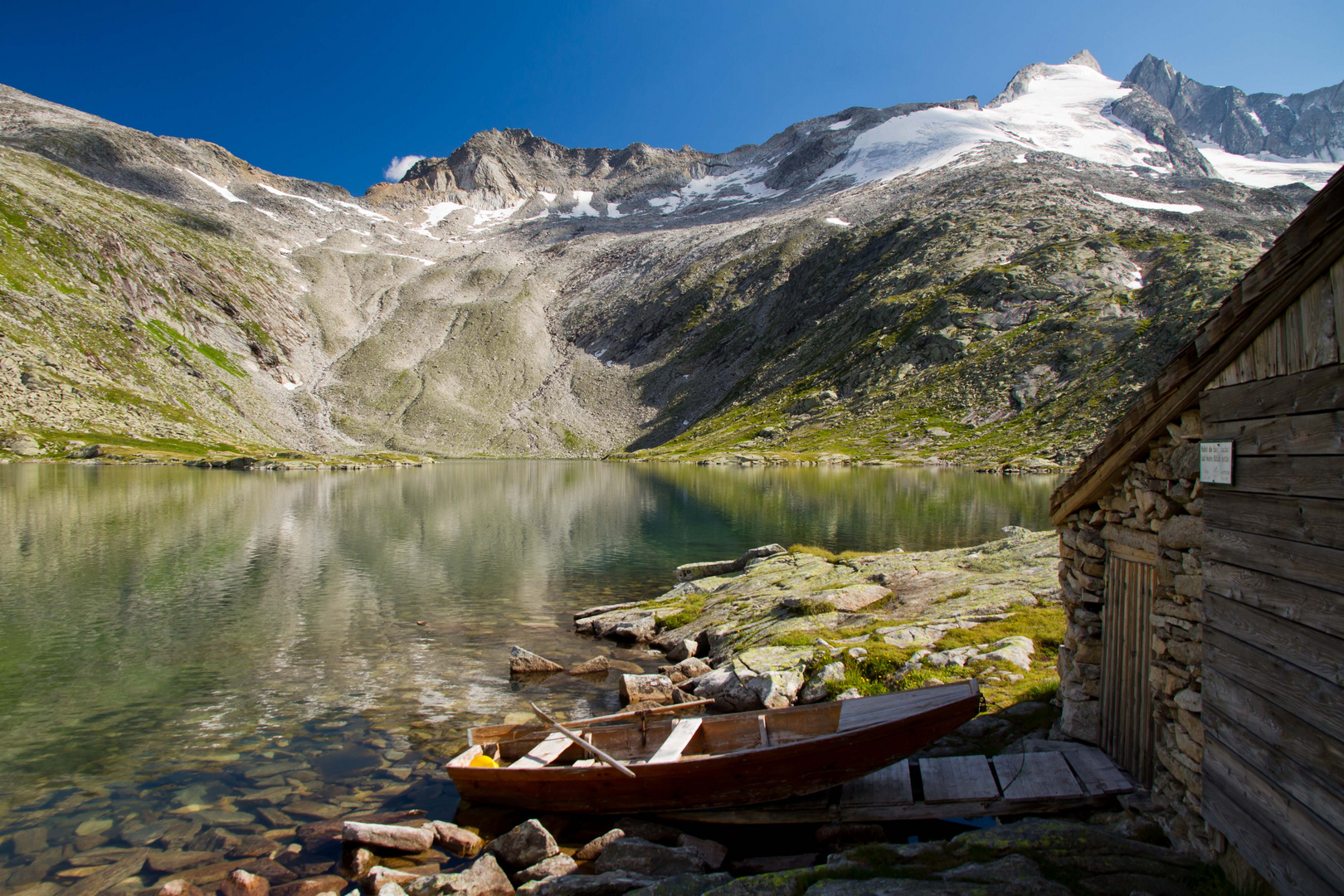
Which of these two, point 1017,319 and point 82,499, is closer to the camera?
point 82,499

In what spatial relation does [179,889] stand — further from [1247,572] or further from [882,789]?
[1247,572]

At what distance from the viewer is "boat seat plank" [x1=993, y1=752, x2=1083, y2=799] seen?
10016mm

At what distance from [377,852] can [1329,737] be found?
12973mm

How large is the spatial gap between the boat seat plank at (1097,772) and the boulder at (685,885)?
562 cm

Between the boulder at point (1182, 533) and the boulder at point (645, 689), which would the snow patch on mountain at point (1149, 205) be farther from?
the boulder at point (1182, 533)

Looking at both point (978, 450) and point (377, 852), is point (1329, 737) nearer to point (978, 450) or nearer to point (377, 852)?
point (377, 852)

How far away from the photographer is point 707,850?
11.1 m

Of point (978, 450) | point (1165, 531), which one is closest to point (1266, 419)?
point (1165, 531)

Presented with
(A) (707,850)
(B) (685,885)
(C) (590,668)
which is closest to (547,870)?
(A) (707,850)

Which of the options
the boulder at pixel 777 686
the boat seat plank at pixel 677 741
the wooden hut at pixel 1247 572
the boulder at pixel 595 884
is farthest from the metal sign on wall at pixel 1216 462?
the boulder at pixel 777 686

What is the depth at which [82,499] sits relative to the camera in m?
61.2

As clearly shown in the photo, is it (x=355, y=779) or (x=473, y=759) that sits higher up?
(x=473, y=759)

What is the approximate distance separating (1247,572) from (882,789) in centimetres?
672

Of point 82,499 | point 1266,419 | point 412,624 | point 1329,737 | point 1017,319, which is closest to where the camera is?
point 1329,737
